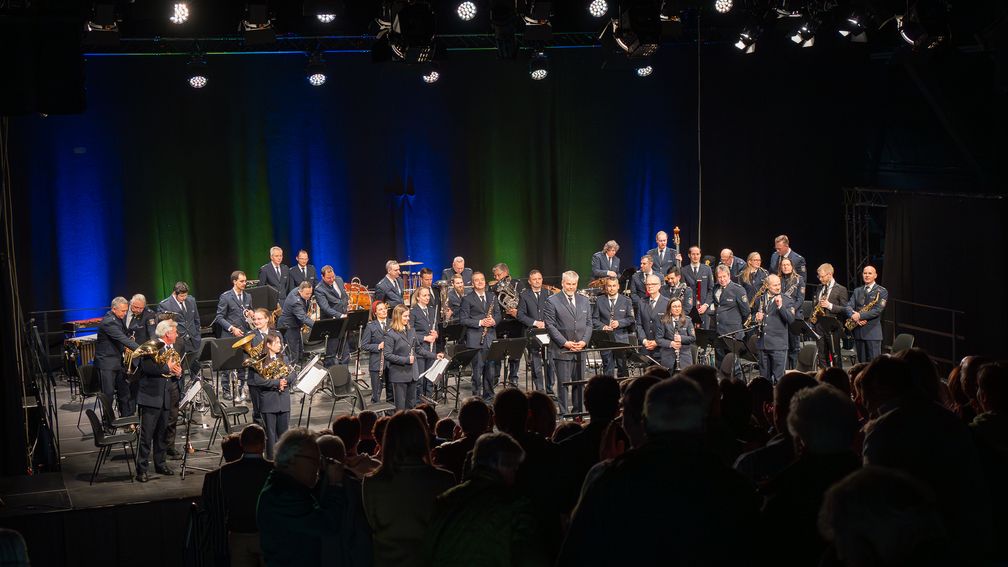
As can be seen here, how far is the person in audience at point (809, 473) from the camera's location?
371cm

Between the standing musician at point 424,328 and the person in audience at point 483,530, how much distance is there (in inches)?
406

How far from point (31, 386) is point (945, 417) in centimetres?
1258

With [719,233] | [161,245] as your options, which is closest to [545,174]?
[719,233]

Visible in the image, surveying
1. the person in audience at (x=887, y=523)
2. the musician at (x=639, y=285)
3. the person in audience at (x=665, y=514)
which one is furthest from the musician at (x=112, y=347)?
the person in audience at (x=887, y=523)

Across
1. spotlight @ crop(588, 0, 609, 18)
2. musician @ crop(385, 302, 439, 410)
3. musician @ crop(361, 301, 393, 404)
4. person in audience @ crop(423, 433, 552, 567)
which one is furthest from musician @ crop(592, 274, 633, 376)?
person in audience @ crop(423, 433, 552, 567)

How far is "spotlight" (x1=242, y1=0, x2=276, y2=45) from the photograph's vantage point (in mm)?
14039

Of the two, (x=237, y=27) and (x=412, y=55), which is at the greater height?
(x=237, y=27)

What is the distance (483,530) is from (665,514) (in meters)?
0.84

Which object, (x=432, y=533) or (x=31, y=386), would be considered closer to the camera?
(x=432, y=533)

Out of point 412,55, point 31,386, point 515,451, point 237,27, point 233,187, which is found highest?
point 237,27

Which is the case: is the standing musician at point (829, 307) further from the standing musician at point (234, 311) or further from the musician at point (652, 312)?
the standing musician at point (234, 311)

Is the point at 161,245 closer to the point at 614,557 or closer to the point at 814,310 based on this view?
the point at 814,310

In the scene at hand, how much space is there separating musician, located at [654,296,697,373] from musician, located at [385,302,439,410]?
10.2 feet

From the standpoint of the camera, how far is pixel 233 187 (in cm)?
2023
